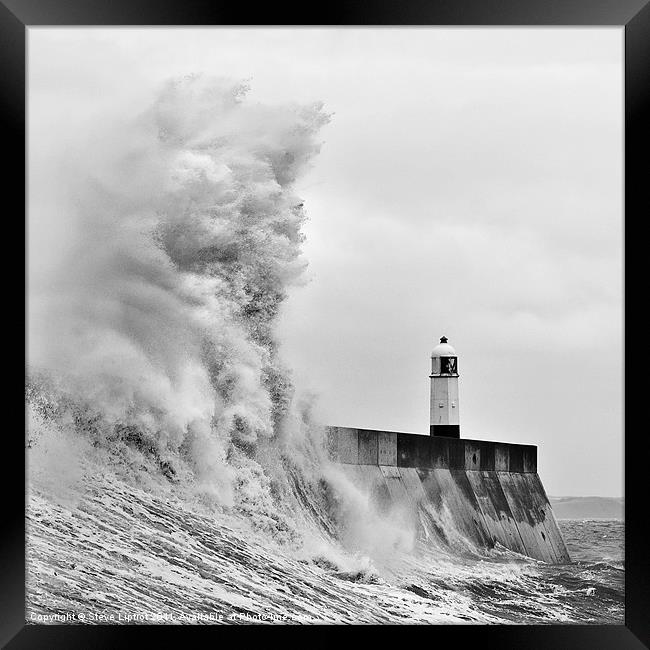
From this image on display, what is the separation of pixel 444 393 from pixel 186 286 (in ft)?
16.8

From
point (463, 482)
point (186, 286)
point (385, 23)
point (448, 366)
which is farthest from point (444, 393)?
point (385, 23)

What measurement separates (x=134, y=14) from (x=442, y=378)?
34.3 feet

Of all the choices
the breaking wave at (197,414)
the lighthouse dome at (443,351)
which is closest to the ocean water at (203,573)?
the breaking wave at (197,414)

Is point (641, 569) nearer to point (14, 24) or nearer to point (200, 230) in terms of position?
point (14, 24)

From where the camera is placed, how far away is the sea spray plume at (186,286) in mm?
8484

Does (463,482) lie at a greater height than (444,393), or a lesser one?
lesser

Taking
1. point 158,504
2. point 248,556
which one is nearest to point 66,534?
point 158,504

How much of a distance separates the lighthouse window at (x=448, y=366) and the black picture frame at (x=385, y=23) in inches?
401

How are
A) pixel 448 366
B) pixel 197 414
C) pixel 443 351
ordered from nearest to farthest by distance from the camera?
pixel 197 414 → pixel 448 366 → pixel 443 351

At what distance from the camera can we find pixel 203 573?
8016 millimetres

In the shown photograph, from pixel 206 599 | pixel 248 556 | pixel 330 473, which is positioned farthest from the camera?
pixel 330 473

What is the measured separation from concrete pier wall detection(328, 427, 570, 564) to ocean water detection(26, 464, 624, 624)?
20.6 inches

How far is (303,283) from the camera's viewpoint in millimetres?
11062

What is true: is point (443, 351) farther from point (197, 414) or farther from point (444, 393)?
point (197, 414)
